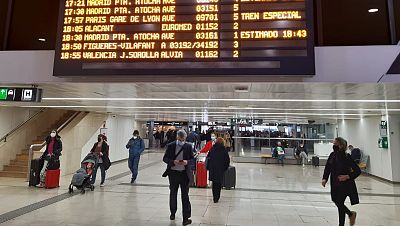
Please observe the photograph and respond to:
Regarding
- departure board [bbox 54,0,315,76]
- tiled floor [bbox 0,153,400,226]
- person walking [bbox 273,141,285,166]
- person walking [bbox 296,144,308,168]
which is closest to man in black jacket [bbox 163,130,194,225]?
tiled floor [bbox 0,153,400,226]

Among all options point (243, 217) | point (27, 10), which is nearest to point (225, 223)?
point (243, 217)

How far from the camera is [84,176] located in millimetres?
7680

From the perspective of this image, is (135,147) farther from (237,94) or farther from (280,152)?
(280,152)

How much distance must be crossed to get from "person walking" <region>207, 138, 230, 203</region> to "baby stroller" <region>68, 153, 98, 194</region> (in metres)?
3.33

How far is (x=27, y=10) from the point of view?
760 cm

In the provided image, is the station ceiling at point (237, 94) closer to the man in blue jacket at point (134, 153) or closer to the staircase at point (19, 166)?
the man in blue jacket at point (134, 153)

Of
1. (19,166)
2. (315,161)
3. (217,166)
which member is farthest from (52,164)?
(315,161)

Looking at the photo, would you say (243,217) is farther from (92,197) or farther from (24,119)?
(24,119)

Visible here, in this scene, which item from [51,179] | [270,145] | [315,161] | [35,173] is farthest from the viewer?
[270,145]

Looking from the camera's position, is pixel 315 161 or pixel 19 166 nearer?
pixel 19 166

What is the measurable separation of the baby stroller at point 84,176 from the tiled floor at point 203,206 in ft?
1.01

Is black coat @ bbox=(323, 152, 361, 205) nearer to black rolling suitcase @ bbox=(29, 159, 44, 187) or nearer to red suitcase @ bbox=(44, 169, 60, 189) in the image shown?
red suitcase @ bbox=(44, 169, 60, 189)

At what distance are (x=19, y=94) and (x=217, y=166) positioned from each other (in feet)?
13.9

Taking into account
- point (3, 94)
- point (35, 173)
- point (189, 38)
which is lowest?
point (35, 173)
